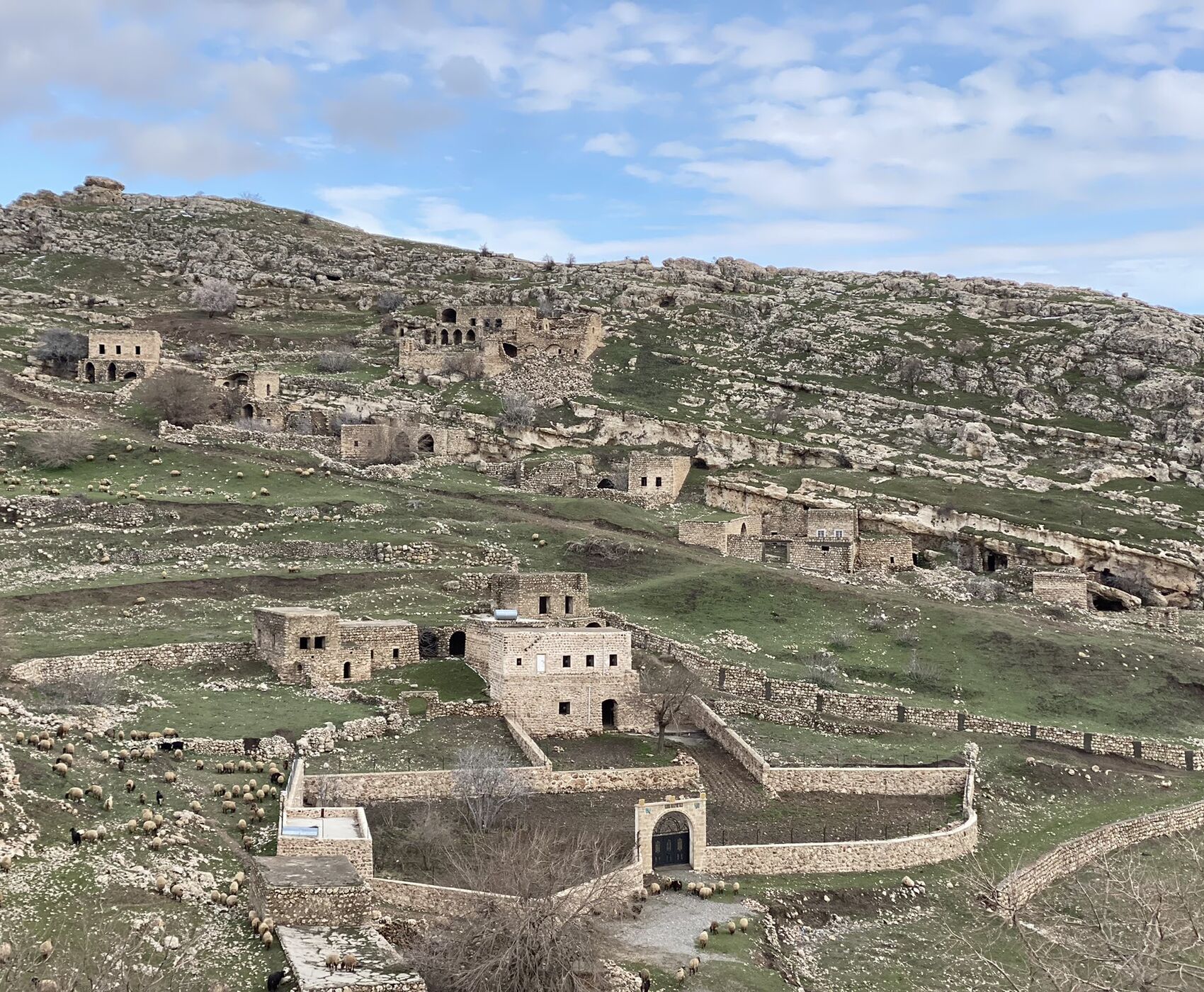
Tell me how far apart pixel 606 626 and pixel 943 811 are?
1310cm

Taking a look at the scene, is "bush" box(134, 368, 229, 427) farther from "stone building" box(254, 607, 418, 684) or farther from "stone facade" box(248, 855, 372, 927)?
"stone facade" box(248, 855, 372, 927)

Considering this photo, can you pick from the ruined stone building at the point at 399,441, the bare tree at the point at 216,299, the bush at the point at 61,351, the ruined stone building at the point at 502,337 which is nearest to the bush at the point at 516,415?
the ruined stone building at the point at 399,441

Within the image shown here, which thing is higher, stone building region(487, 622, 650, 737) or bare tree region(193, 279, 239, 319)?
bare tree region(193, 279, 239, 319)

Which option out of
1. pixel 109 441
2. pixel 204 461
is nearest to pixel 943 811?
pixel 204 461

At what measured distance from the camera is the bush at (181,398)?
70250 millimetres

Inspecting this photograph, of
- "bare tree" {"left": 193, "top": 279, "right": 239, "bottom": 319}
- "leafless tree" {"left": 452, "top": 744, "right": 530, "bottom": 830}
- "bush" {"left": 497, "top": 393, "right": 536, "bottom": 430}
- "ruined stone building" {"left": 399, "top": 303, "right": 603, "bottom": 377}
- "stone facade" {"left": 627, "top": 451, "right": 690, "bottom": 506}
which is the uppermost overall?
"bare tree" {"left": 193, "top": 279, "right": 239, "bottom": 319}

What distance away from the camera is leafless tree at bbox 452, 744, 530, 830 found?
3244cm

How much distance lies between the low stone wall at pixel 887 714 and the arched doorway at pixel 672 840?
37.6 feet

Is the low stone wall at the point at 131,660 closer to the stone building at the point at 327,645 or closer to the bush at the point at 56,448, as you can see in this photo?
the stone building at the point at 327,645

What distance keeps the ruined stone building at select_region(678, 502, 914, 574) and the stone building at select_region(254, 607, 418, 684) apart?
20.7 meters

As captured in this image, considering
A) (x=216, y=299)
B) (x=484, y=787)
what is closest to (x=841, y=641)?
(x=484, y=787)

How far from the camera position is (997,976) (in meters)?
28.7

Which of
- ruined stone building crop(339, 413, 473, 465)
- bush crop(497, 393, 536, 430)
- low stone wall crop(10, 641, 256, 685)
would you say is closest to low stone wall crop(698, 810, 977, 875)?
low stone wall crop(10, 641, 256, 685)

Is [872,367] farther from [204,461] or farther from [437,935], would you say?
[437,935]
